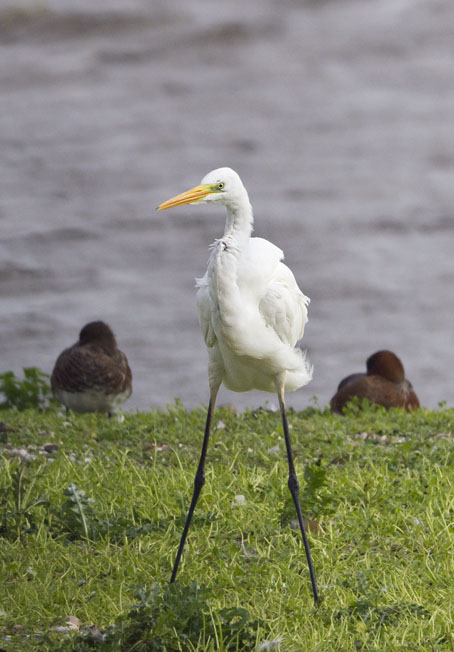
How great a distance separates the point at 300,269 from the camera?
12.9m

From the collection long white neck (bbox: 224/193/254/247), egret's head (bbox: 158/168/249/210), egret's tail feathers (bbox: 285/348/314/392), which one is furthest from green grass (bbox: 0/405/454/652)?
egret's head (bbox: 158/168/249/210)

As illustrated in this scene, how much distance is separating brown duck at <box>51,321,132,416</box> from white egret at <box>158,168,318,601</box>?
2.97 meters

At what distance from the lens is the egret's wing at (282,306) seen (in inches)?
160

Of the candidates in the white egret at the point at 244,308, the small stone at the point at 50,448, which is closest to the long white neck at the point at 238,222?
the white egret at the point at 244,308

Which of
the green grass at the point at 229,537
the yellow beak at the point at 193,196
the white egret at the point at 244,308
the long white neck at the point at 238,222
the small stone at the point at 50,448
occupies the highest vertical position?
the yellow beak at the point at 193,196

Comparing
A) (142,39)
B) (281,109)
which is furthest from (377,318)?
(142,39)

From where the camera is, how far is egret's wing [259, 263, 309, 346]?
4.06 meters

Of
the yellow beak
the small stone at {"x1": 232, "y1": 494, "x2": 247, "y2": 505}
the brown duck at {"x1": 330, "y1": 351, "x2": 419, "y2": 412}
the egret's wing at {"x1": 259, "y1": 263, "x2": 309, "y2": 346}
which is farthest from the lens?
the brown duck at {"x1": 330, "y1": 351, "x2": 419, "y2": 412}

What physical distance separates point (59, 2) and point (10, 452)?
12160 mm

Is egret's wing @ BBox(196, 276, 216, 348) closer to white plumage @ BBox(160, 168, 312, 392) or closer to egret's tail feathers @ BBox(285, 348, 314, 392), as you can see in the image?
white plumage @ BBox(160, 168, 312, 392)

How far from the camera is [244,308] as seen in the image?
12.8ft

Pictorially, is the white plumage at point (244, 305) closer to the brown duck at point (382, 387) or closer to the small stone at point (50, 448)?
the small stone at point (50, 448)

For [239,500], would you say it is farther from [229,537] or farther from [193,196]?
[193,196]

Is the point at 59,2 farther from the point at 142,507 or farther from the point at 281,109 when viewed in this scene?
the point at 142,507
